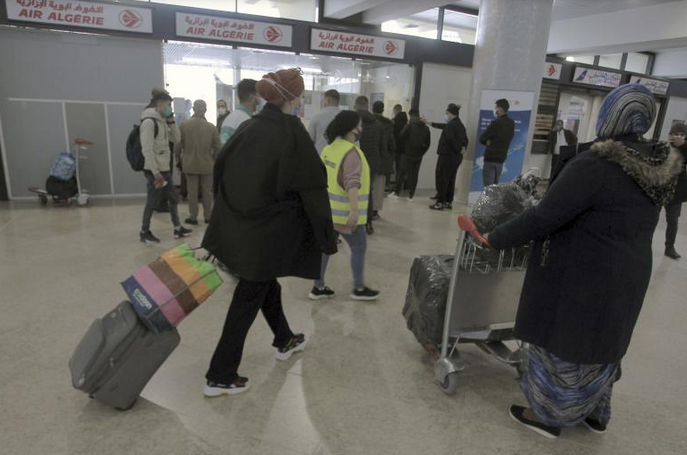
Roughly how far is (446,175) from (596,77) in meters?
Answer: 5.89

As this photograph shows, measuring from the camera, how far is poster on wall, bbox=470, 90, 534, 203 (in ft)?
A: 22.3

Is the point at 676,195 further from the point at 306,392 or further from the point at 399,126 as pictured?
the point at 306,392

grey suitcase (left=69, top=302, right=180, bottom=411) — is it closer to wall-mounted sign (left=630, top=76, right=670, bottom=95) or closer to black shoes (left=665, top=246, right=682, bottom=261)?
black shoes (left=665, top=246, right=682, bottom=261)

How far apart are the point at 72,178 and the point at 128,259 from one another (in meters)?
2.66

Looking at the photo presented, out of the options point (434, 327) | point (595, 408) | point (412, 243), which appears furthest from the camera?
point (412, 243)

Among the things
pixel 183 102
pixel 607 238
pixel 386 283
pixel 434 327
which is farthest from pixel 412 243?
pixel 183 102

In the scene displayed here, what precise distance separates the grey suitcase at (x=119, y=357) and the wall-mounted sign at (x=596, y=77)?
10.6m

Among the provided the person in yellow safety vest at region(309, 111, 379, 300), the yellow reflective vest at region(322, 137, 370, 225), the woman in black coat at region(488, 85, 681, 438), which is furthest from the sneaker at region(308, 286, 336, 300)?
the woman in black coat at region(488, 85, 681, 438)

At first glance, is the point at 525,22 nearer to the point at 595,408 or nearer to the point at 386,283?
the point at 386,283

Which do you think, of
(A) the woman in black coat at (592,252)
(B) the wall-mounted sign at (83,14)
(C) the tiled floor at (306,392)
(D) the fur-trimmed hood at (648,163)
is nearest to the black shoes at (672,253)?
(C) the tiled floor at (306,392)

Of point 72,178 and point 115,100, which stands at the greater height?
point 115,100

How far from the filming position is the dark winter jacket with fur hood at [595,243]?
165 centimetres

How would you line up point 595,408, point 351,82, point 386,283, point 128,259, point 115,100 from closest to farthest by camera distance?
point 595,408 < point 386,283 < point 128,259 < point 115,100 < point 351,82

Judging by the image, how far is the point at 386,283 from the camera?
3863mm
